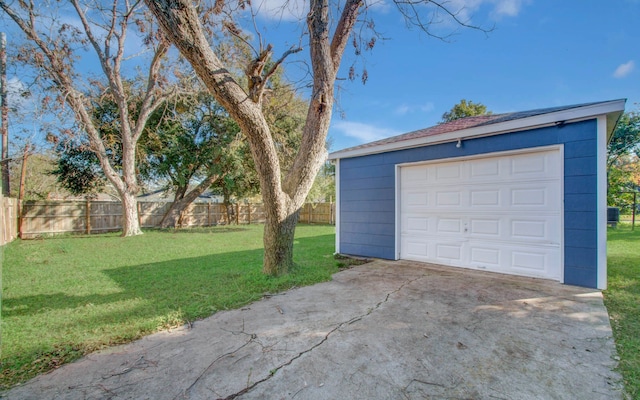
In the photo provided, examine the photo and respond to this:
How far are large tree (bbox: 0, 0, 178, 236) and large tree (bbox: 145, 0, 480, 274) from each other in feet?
19.4

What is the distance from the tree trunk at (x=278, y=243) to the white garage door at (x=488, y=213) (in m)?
2.56

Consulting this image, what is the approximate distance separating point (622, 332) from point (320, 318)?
2767 mm

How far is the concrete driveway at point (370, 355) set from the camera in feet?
6.14

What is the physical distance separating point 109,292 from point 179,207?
11.0m

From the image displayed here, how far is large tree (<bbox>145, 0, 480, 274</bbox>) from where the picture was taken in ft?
12.4

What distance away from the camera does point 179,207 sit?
14359 millimetres

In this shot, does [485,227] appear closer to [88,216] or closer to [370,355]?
[370,355]

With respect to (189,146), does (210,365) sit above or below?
below

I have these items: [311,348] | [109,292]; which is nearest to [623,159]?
[311,348]

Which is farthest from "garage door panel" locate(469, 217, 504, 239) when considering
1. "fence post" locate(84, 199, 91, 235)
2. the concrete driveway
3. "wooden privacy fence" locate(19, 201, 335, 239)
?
"fence post" locate(84, 199, 91, 235)

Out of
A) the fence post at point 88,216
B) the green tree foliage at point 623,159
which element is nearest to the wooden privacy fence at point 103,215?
the fence post at point 88,216

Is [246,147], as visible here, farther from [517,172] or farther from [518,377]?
[518,377]

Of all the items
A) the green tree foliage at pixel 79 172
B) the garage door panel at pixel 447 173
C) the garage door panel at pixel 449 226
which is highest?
the green tree foliage at pixel 79 172

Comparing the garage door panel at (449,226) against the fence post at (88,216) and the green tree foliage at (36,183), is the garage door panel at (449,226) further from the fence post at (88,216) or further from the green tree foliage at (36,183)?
the green tree foliage at (36,183)
